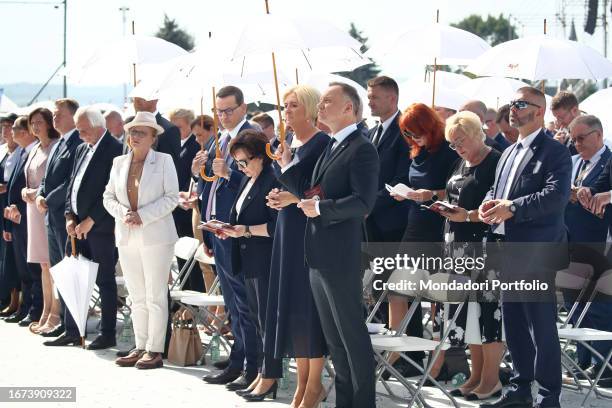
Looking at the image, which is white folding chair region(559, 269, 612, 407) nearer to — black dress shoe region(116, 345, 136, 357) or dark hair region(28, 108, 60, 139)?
black dress shoe region(116, 345, 136, 357)

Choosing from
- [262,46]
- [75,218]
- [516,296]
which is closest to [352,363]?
[516,296]

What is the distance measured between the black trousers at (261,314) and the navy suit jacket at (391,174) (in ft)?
3.82

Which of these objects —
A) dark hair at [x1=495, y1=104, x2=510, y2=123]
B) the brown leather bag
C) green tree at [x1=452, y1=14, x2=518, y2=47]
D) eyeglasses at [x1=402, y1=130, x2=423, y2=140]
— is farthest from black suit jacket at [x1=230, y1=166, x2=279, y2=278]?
green tree at [x1=452, y1=14, x2=518, y2=47]

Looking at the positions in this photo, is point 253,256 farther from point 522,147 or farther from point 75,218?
point 75,218

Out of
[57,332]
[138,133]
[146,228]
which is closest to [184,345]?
[146,228]

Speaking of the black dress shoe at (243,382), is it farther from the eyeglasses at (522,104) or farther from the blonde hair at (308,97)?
the eyeglasses at (522,104)

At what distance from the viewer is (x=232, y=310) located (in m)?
8.46

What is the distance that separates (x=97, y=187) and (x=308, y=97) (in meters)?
3.41

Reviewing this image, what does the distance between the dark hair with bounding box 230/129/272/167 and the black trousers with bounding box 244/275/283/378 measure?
86cm

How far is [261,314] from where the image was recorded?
781 cm

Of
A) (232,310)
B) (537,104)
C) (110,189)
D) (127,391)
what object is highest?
(537,104)

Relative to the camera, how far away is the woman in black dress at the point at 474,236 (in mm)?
7629

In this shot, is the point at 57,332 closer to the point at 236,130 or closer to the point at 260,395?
the point at 236,130

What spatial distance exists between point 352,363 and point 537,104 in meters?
2.08
